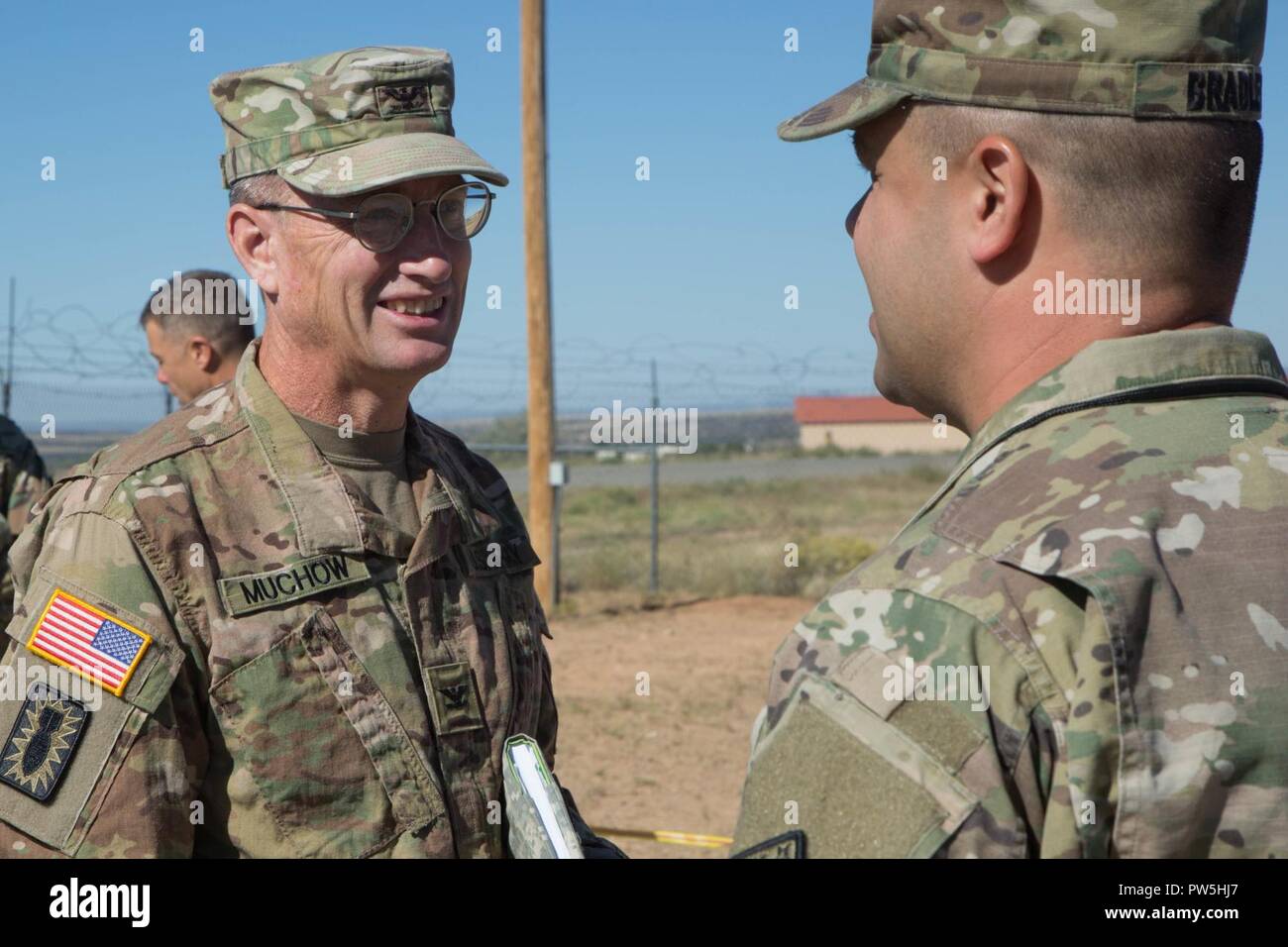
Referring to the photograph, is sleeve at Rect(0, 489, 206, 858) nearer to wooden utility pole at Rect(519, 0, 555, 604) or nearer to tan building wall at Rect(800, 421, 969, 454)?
wooden utility pole at Rect(519, 0, 555, 604)

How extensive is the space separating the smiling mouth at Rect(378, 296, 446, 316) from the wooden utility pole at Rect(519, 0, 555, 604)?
8330 mm

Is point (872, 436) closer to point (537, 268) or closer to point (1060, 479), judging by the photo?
point (537, 268)

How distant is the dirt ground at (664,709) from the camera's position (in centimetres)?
689

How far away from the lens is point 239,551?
2.37 meters

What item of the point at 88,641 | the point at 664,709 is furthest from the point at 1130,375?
the point at 664,709

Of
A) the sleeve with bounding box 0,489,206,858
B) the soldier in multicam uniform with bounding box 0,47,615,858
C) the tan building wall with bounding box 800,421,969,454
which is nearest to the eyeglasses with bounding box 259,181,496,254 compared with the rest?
the soldier in multicam uniform with bounding box 0,47,615,858

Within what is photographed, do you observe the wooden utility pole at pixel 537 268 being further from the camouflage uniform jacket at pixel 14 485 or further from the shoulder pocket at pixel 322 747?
the shoulder pocket at pixel 322 747

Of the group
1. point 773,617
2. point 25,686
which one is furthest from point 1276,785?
point 773,617

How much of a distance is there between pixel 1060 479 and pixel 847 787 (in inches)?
17.0

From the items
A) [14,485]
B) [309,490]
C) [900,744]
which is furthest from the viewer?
[14,485]

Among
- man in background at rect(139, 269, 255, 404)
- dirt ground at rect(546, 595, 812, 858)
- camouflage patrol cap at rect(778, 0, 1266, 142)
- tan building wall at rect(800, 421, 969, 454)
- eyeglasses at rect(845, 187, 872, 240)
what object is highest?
camouflage patrol cap at rect(778, 0, 1266, 142)

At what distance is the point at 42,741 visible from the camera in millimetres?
2133

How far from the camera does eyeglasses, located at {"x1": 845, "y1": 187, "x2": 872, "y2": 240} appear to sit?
1722 mm
